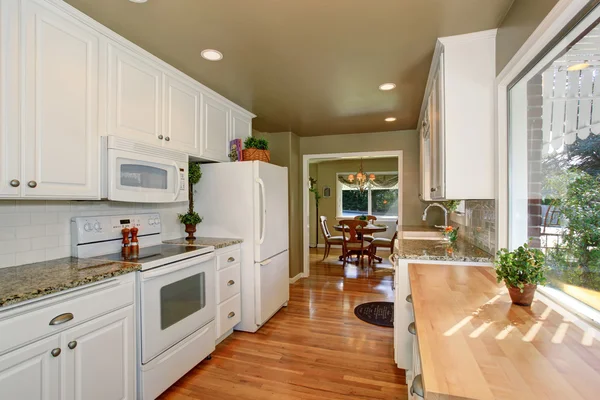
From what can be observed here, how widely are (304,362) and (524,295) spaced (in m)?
1.71

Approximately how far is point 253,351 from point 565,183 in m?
2.42

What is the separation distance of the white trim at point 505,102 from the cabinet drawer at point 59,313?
2.26 metres

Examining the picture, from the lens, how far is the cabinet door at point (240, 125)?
332cm

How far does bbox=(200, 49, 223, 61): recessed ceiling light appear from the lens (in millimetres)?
2131

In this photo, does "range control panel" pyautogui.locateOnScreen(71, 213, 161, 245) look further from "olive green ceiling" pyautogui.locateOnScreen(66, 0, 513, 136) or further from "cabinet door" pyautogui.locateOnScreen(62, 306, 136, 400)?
"olive green ceiling" pyautogui.locateOnScreen(66, 0, 513, 136)

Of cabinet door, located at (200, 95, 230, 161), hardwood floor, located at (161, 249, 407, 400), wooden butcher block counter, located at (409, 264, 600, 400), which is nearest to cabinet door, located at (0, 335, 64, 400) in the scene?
hardwood floor, located at (161, 249, 407, 400)

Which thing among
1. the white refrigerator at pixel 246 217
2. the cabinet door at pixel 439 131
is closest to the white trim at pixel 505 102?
the cabinet door at pixel 439 131

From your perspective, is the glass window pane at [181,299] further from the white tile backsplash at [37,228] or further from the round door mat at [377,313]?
the round door mat at [377,313]

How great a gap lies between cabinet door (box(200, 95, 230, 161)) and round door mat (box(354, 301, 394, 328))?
225 centimetres

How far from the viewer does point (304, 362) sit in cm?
240

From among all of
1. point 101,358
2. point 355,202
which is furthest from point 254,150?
point 355,202

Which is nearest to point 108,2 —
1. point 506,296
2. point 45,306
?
point 45,306

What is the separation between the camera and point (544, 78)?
144cm

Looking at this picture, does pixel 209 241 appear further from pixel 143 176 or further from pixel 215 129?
pixel 215 129
